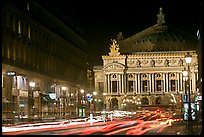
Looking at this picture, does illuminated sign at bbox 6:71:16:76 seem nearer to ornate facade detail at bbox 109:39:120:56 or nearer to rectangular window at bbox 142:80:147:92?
ornate facade detail at bbox 109:39:120:56

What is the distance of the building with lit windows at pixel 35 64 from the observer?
208 feet

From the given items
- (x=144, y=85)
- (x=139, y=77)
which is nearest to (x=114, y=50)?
(x=139, y=77)

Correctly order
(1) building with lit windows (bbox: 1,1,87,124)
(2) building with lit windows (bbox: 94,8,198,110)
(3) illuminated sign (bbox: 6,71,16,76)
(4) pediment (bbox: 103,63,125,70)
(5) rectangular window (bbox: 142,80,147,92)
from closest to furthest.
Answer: (3) illuminated sign (bbox: 6,71,16,76) < (1) building with lit windows (bbox: 1,1,87,124) < (4) pediment (bbox: 103,63,125,70) < (2) building with lit windows (bbox: 94,8,198,110) < (5) rectangular window (bbox: 142,80,147,92)

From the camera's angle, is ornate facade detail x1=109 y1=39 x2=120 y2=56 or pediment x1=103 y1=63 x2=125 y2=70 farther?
ornate facade detail x1=109 y1=39 x2=120 y2=56

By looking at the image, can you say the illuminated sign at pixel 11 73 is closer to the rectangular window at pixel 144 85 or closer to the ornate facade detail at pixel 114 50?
the ornate facade detail at pixel 114 50

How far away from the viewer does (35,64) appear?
7700 centimetres

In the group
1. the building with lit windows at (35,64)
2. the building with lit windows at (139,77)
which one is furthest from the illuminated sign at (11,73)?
the building with lit windows at (139,77)

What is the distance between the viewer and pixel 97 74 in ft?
648

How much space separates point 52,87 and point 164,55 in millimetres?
108301

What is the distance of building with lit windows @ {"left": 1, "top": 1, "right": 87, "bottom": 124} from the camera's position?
63.4 metres

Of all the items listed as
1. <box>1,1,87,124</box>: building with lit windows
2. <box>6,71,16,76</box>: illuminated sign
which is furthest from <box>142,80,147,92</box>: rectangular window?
<box>6,71,16,76</box>: illuminated sign

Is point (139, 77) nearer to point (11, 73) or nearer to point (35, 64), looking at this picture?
point (35, 64)

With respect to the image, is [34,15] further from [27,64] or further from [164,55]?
[164,55]

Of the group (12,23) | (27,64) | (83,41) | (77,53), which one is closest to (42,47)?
(27,64)
